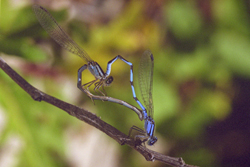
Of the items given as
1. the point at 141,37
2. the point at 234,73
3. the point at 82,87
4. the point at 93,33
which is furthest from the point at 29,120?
the point at 234,73

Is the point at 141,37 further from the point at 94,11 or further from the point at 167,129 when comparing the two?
the point at 167,129

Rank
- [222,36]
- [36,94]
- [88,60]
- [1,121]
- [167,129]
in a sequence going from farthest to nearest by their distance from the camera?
[222,36]
[167,129]
[1,121]
[88,60]
[36,94]

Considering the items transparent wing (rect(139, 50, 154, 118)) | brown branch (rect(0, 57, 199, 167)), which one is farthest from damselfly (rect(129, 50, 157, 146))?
brown branch (rect(0, 57, 199, 167))

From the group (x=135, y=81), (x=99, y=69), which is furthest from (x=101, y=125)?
(x=135, y=81)

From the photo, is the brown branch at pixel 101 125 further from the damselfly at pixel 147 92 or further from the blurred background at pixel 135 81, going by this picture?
the blurred background at pixel 135 81

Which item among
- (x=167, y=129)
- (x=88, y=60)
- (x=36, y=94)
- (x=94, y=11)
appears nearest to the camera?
(x=36, y=94)

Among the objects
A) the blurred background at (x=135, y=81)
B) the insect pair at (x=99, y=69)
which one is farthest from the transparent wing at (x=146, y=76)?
the blurred background at (x=135, y=81)
